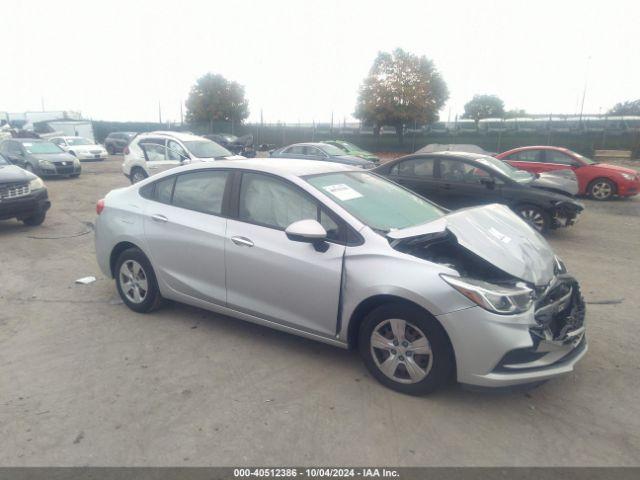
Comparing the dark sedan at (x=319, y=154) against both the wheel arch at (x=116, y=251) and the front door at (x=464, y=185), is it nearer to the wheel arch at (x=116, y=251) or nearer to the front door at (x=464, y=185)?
the front door at (x=464, y=185)

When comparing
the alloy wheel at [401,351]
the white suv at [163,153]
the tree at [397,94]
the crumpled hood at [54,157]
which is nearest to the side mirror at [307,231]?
the alloy wheel at [401,351]

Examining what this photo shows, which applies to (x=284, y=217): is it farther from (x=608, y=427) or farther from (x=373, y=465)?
(x=608, y=427)

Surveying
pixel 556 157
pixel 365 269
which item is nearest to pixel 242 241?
pixel 365 269

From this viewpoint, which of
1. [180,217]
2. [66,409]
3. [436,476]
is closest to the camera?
[436,476]

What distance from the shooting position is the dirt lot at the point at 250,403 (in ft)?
9.29

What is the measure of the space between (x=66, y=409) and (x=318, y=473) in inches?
71.3

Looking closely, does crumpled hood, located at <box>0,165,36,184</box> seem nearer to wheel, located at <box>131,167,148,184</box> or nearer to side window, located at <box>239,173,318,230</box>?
wheel, located at <box>131,167,148,184</box>

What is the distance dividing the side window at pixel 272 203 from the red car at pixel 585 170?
34.0 ft

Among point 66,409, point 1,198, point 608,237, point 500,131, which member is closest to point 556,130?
point 500,131

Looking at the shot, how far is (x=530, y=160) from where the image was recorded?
12.9m

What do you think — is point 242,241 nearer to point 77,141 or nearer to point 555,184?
point 555,184

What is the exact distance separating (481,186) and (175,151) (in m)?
8.35

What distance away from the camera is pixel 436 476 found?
8.67ft

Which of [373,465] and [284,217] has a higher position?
[284,217]
